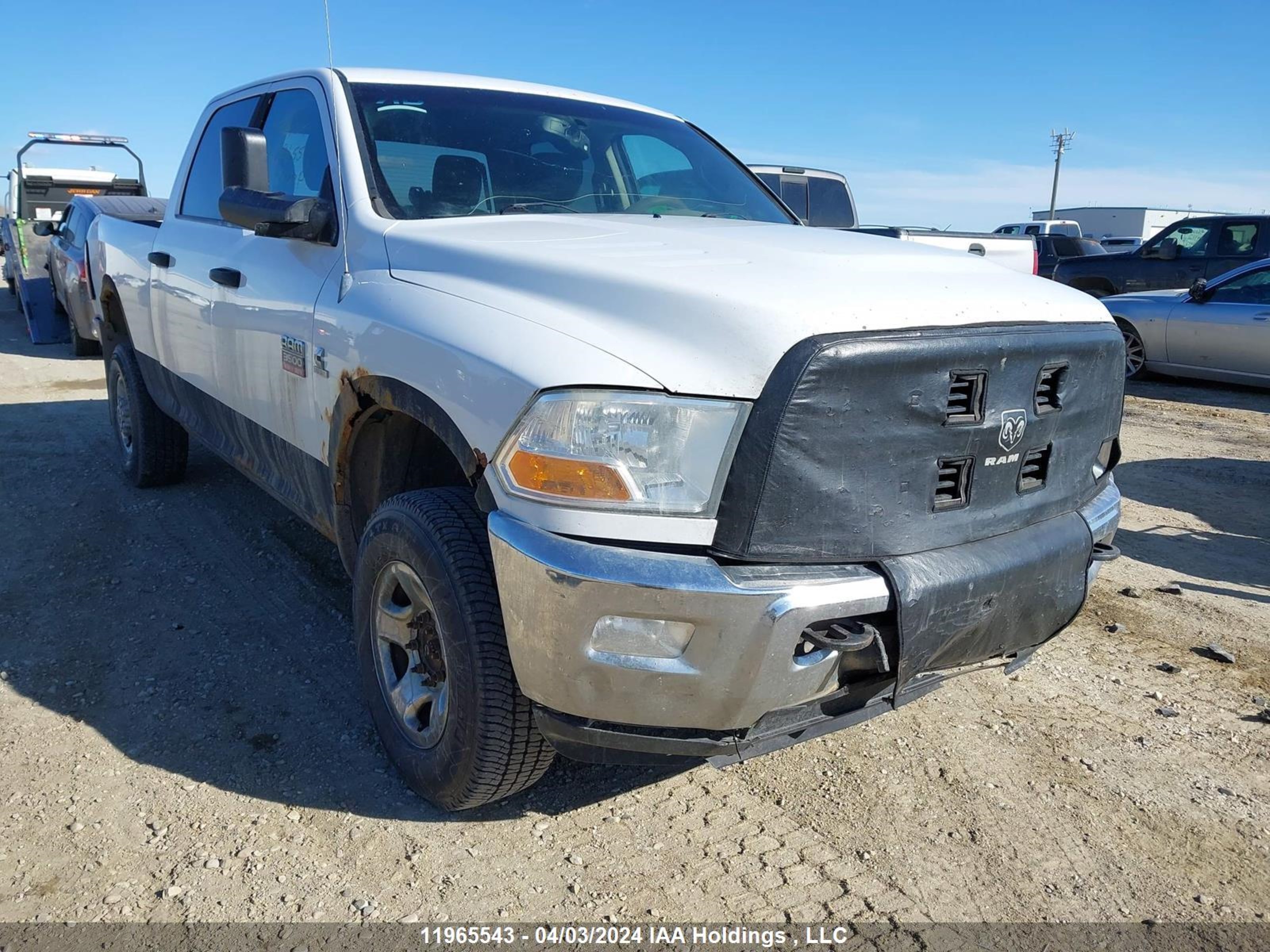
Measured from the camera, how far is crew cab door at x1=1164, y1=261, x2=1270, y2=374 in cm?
915

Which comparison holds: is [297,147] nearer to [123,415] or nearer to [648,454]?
[648,454]

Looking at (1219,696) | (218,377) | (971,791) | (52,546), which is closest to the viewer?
(971,791)

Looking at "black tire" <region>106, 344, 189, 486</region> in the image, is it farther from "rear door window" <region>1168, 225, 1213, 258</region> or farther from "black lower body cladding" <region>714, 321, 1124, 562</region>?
"rear door window" <region>1168, 225, 1213, 258</region>

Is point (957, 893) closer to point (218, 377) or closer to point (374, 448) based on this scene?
point (374, 448)

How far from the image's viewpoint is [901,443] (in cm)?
220

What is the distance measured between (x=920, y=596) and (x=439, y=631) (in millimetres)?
1146

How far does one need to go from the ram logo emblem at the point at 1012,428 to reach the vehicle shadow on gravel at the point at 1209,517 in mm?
2617

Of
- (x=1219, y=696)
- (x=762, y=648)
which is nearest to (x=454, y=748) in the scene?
(x=762, y=648)

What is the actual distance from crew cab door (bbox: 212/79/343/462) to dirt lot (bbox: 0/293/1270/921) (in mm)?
897

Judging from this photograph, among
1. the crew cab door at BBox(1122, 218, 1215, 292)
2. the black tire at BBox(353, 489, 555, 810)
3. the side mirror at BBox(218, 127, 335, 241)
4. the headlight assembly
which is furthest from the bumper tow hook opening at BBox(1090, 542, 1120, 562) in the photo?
the crew cab door at BBox(1122, 218, 1215, 292)

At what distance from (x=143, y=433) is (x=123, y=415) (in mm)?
460

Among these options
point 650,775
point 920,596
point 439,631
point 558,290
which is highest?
point 558,290

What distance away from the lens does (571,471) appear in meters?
2.07

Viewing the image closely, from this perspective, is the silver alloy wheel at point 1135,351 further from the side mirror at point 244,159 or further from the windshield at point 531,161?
the side mirror at point 244,159
